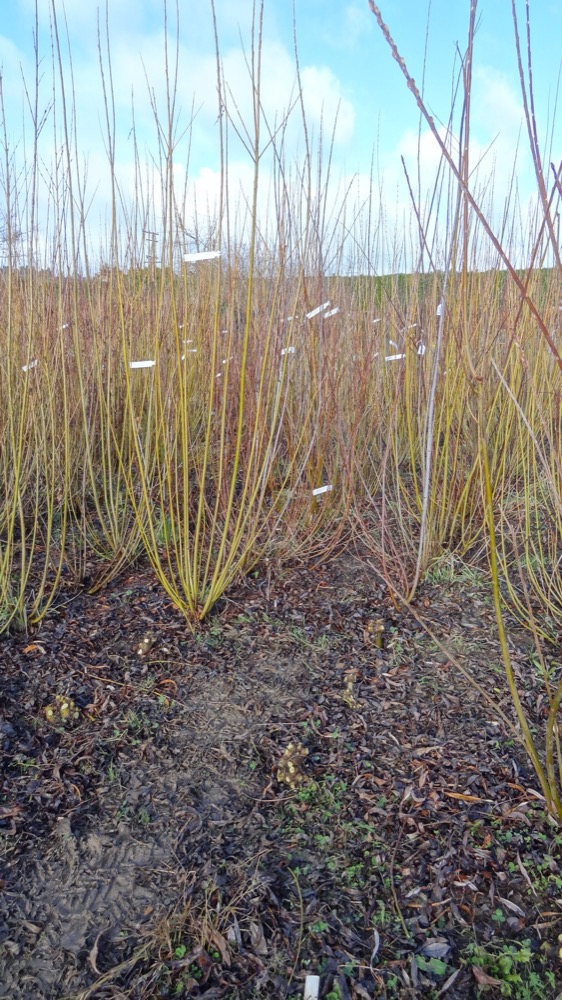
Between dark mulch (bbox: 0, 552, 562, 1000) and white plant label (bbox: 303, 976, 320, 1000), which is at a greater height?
dark mulch (bbox: 0, 552, 562, 1000)

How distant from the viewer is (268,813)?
3.94 feet

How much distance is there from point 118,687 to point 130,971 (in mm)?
694

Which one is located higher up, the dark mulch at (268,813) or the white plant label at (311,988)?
the dark mulch at (268,813)

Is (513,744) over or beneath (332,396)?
beneath

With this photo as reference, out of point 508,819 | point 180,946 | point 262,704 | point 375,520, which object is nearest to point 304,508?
point 375,520

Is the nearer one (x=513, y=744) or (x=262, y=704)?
(x=513, y=744)

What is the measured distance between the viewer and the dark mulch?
94cm

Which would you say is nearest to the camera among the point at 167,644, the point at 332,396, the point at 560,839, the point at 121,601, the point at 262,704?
the point at 560,839

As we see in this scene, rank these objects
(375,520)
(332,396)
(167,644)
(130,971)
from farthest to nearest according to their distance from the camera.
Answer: (375,520) → (332,396) → (167,644) → (130,971)

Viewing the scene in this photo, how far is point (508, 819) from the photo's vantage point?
1.16m

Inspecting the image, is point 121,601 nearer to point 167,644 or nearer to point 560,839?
point 167,644

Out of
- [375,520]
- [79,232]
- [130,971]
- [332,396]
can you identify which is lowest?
[130,971]

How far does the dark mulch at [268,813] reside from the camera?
0.94 metres

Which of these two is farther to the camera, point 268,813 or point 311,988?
point 268,813
